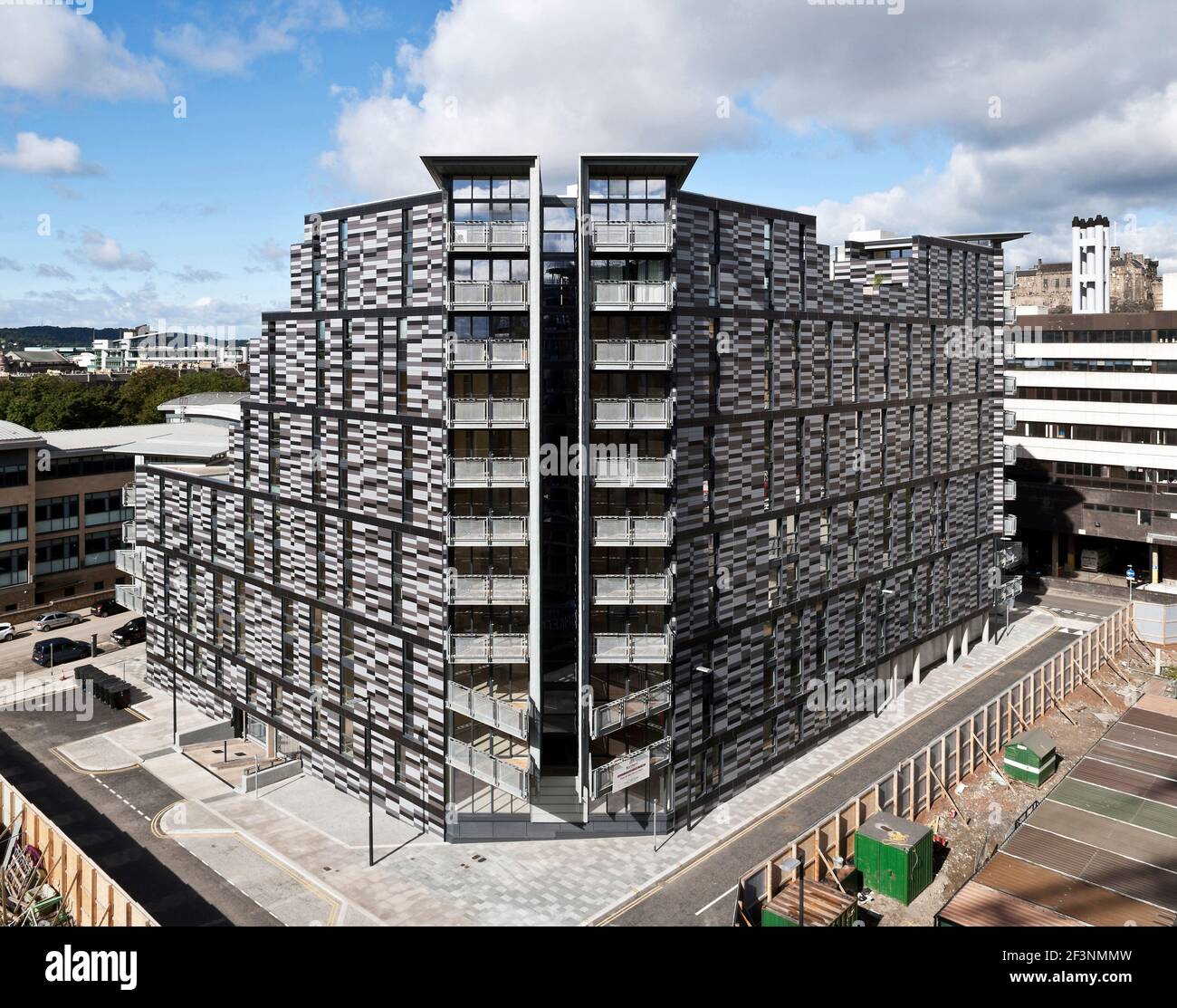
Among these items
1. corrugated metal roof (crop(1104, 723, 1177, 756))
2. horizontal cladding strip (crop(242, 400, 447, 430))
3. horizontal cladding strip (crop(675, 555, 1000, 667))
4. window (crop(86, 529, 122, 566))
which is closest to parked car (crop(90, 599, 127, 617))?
window (crop(86, 529, 122, 566))

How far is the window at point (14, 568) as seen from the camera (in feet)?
237

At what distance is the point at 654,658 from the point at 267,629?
22100 millimetres

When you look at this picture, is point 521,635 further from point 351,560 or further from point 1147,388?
point 1147,388

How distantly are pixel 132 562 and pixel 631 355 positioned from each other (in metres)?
41.7

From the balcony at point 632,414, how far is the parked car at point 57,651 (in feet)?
156

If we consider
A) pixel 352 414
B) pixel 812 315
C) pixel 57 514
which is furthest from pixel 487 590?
pixel 57 514

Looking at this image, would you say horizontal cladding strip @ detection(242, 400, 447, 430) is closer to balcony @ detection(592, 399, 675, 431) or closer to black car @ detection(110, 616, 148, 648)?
balcony @ detection(592, 399, 675, 431)

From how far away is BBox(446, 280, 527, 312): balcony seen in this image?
119 ft

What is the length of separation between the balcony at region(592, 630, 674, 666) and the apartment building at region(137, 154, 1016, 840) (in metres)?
0.11

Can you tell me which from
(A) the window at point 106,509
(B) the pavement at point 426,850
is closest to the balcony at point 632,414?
(B) the pavement at point 426,850

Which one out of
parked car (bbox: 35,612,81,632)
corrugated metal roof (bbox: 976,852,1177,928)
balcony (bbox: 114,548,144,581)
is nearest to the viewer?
corrugated metal roof (bbox: 976,852,1177,928)

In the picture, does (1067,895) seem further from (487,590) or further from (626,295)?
(626,295)

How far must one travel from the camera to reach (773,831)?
40062 mm

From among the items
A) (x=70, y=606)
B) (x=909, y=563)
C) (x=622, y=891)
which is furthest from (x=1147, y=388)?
(x=70, y=606)
